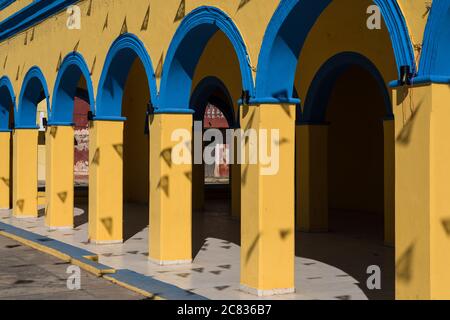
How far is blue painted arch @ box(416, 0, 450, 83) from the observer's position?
646 cm

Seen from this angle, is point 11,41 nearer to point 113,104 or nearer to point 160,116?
point 113,104

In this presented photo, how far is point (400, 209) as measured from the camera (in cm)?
700

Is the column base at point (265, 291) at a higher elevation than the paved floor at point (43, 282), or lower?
higher

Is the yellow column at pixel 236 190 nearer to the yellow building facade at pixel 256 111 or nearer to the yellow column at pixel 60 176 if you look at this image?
the yellow building facade at pixel 256 111

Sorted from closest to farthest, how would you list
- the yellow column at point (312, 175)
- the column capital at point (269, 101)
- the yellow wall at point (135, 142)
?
the column capital at point (269, 101), the yellow column at point (312, 175), the yellow wall at point (135, 142)

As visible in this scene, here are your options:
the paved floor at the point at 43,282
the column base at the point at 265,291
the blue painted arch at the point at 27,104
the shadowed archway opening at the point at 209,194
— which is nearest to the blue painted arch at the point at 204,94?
the shadowed archway opening at the point at 209,194

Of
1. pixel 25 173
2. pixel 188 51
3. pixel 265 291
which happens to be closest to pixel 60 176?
pixel 25 173

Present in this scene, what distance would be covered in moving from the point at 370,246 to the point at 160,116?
503 cm

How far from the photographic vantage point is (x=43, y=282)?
10.2 m

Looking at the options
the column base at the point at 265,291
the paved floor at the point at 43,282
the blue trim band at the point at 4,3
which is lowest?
the paved floor at the point at 43,282

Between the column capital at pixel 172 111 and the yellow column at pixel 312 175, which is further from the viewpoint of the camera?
the yellow column at pixel 312 175

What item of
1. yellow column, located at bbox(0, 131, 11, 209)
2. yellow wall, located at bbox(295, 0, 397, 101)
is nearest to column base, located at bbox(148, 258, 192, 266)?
yellow wall, located at bbox(295, 0, 397, 101)

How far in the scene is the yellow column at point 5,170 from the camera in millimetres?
20469

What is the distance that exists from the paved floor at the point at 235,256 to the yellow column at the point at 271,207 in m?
0.26
